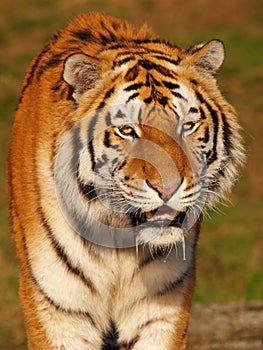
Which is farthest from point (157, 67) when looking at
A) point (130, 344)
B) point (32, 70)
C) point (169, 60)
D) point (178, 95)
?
point (130, 344)

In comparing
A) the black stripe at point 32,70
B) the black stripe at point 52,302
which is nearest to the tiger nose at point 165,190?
the black stripe at point 52,302

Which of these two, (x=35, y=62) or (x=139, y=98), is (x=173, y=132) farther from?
(x=35, y=62)

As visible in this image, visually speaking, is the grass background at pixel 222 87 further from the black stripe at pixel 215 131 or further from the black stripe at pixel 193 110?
the black stripe at pixel 193 110

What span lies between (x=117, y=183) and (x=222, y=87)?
2.51 feet

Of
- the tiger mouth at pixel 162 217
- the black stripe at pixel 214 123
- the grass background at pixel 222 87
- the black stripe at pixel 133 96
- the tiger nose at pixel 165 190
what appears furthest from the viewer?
the grass background at pixel 222 87

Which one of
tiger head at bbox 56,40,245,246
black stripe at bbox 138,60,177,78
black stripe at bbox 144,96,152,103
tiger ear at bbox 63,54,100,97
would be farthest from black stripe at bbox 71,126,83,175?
black stripe at bbox 138,60,177,78

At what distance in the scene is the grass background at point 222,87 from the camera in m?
7.64

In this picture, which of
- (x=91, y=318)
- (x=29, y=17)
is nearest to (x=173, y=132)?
(x=91, y=318)

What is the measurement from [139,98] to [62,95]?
0.35 m

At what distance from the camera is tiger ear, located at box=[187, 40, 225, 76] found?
3975 millimetres

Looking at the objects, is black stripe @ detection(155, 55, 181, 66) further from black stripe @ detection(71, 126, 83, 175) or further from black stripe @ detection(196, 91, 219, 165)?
black stripe @ detection(71, 126, 83, 175)

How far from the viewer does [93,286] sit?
401cm

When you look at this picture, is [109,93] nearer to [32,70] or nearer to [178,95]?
[178,95]

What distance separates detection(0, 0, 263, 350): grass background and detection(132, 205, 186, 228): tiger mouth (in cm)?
51
